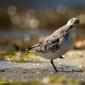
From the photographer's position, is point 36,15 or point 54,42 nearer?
point 54,42

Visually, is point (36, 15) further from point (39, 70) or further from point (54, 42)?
point (54, 42)

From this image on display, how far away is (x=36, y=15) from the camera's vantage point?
76.2 ft

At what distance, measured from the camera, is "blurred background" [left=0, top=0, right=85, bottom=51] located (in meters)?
20.8

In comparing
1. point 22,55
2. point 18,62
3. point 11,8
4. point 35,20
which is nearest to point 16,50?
point 22,55

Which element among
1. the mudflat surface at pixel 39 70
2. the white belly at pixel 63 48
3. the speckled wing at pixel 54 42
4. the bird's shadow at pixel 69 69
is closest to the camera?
the mudflat surface at pixel 39 70

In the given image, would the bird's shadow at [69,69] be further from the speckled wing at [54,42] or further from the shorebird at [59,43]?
the speckled wing at [54,42]

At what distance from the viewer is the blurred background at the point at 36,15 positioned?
68.2 feet

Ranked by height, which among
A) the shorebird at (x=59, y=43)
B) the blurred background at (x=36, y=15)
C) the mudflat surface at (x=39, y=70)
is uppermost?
the blurred background at (x=36, y=15)

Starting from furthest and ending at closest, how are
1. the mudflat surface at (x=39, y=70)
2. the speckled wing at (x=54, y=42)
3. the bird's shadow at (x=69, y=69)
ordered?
the bird's shadow at (x=69, y=69), the speckled wing at (x=54, y=42), the mudflat surface at (x=39, y=70)

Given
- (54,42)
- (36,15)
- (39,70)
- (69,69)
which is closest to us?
(54,42)

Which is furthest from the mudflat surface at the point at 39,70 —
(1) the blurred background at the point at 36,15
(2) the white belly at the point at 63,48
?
(1) the blurred background at the point at 36,15

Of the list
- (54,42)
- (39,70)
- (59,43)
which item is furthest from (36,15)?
(59,43)

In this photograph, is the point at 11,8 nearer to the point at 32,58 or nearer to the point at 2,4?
the point at 2,4

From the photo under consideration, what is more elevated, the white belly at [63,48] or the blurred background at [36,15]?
the blurred background at [36,15]
